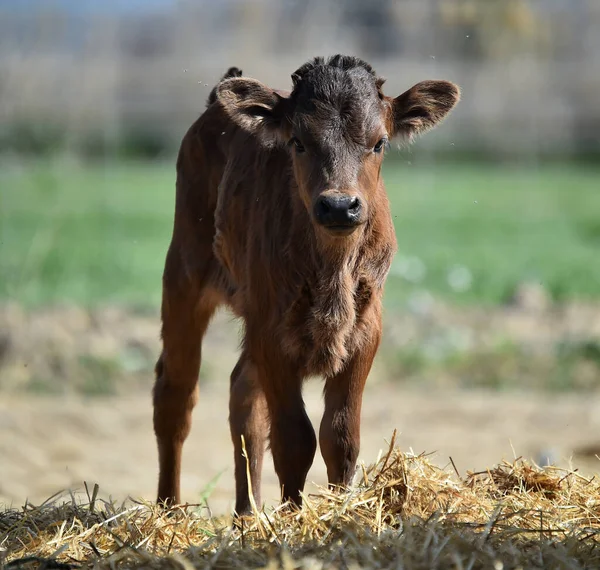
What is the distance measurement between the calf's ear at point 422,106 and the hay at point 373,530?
6.38 feet

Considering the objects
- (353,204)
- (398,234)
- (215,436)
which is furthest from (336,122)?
(398,234)

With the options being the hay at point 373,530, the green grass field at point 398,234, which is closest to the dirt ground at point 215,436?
the hay at point 373,530

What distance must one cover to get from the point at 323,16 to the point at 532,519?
30802 millimetres

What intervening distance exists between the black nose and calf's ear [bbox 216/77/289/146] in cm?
103

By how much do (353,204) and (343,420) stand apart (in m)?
1.28

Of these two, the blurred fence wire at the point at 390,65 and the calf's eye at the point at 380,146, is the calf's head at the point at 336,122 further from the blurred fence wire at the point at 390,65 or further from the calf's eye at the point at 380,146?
the blurred fence wire at the point at 390,65

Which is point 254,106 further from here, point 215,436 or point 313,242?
point 215,436

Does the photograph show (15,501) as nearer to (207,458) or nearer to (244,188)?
(207,458)

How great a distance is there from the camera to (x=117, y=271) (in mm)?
17594

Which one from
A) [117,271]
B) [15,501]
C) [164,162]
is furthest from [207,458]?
[164,162]

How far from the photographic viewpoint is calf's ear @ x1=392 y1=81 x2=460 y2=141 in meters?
6.11

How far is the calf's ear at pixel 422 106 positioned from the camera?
20.0 ft

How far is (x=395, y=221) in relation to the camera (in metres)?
22.8

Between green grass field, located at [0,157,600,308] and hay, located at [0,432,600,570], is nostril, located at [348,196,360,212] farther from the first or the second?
green grass field, located at [0,157,600,308]
